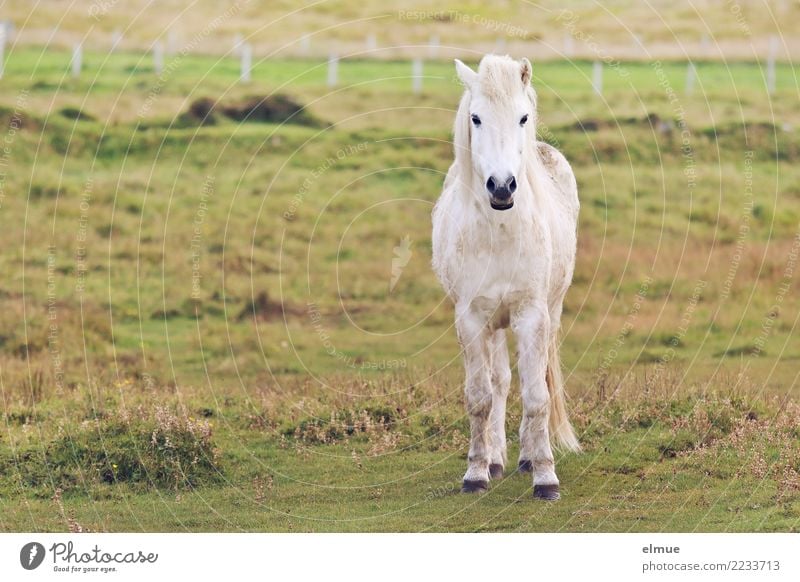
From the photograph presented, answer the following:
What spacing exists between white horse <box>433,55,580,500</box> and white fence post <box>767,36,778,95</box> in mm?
24372

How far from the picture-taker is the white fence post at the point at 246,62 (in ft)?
114

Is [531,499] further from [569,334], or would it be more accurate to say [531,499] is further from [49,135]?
[49,135]

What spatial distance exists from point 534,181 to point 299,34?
2917cm

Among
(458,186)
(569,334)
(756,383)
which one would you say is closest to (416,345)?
(569,334)

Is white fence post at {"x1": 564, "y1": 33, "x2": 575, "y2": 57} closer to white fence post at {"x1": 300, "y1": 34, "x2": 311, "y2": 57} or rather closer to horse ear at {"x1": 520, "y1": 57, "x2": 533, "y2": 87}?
white fence post at {"x1": 300, "y1": 34, "x2": 311, "y2": 57}

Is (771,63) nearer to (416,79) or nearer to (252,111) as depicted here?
(416,79)

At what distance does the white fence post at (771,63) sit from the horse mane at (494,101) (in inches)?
948

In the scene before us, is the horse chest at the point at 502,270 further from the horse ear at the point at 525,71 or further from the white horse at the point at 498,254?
the horse ear at the point at 525,71

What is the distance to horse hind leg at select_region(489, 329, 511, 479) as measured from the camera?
1212 centimetres

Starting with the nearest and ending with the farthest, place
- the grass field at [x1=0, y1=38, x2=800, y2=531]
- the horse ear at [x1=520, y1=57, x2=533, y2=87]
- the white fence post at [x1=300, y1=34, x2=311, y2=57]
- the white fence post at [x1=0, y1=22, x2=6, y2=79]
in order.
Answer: the horse ear at [x1=520, y1=57, x2=533, y2=87] → the grass field at [x1=0, y1=38, x2=800, y2=531] → the white fence post at [x1=0, y1=22, x2=6, y2=79] → the white fence post at [x1=300, y1=34, x2=311, y2=57]

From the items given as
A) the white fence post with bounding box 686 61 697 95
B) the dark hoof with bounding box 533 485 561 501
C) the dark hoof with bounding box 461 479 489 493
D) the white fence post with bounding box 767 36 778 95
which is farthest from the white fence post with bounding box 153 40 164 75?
the dark hoof with bounding box 533 485 561 501

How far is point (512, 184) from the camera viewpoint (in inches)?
399

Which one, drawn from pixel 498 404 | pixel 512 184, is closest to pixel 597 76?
pixel 498 404

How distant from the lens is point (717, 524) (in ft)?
35.8
